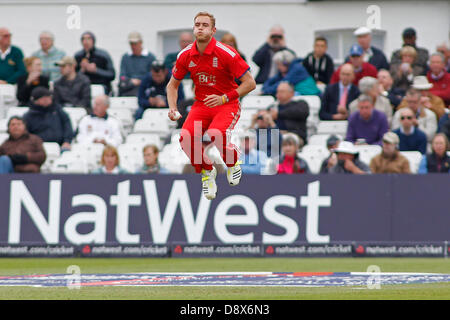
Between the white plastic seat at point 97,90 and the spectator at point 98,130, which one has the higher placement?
the white plastic seat at point 97,90

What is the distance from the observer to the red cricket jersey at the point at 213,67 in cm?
1232

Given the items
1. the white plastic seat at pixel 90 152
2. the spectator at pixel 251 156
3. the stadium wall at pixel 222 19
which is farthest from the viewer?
the stadium wall at pixel 222 19

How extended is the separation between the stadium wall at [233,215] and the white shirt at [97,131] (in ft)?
5.59

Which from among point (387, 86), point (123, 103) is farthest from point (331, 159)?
point (123, 103)

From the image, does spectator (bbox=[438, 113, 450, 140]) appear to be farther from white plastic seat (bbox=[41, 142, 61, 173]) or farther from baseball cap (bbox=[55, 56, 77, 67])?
baseball cap (bbox=[55, 56, 77, 67])

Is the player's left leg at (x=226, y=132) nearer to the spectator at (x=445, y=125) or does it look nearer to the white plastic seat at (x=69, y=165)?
the white plastic seat at (x=69, y=165)

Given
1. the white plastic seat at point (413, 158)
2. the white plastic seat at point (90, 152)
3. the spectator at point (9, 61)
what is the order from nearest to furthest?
1. the white plastic seat at point (413, 158)
2. the white plastic seat at point (90, 152)
3. the spectator at point (9, 61)

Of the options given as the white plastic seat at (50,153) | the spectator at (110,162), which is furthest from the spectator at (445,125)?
the white plastic seat at (50,153)

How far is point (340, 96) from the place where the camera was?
20328 mm

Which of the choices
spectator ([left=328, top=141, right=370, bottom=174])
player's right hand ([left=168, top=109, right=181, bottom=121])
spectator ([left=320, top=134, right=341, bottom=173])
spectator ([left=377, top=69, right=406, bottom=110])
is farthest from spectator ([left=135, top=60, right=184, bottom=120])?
player's right hand ([left=168, top=109, right=181, bottom=121])

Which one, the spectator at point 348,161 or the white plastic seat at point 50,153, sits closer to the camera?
the spectator at point 348,161

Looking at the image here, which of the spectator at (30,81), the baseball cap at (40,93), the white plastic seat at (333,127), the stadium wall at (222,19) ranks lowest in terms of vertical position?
the white plastic seat at (333,127)

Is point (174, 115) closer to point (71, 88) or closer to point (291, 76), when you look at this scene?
point (291, 76)
